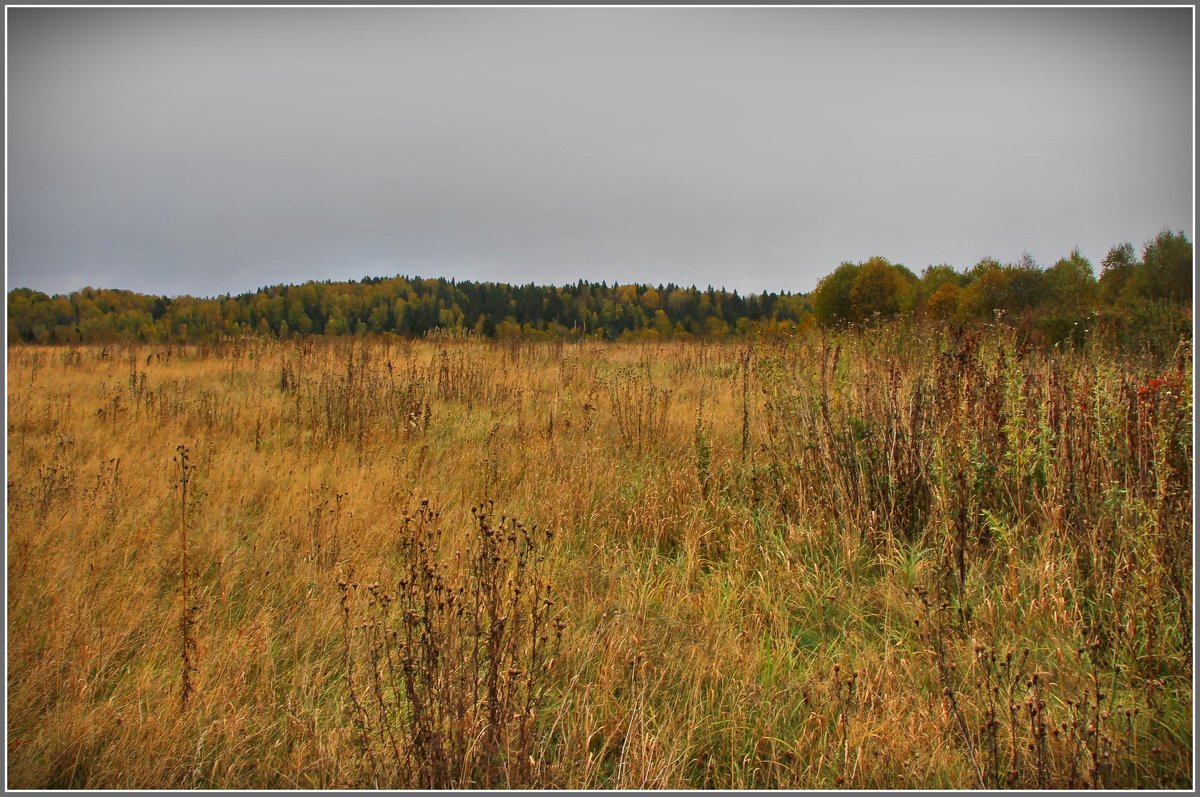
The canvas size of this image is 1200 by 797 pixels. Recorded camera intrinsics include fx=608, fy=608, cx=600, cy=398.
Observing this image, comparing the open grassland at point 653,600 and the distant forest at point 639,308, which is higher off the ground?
the distant forest at point 639,308

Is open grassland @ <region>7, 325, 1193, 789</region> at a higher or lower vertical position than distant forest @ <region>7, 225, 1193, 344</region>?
lower

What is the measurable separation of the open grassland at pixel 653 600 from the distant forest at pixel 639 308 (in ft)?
3.78

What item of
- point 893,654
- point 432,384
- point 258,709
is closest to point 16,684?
point 258,709

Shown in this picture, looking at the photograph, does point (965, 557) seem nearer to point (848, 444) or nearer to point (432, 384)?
point (848, 444)

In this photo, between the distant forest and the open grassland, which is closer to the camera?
the open grassland

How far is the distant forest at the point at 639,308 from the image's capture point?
245 inches

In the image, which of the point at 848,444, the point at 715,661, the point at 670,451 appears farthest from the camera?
the point at 670,451

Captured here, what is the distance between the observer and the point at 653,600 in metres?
2.88

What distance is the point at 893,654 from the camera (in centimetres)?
235

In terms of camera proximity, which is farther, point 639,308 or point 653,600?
point 639,308

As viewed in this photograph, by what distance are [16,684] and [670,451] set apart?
13.5 feet

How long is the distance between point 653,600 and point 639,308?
25328 millimetres

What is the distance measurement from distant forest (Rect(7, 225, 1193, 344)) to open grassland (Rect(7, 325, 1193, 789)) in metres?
1.15

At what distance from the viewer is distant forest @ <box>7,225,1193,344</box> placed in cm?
621
